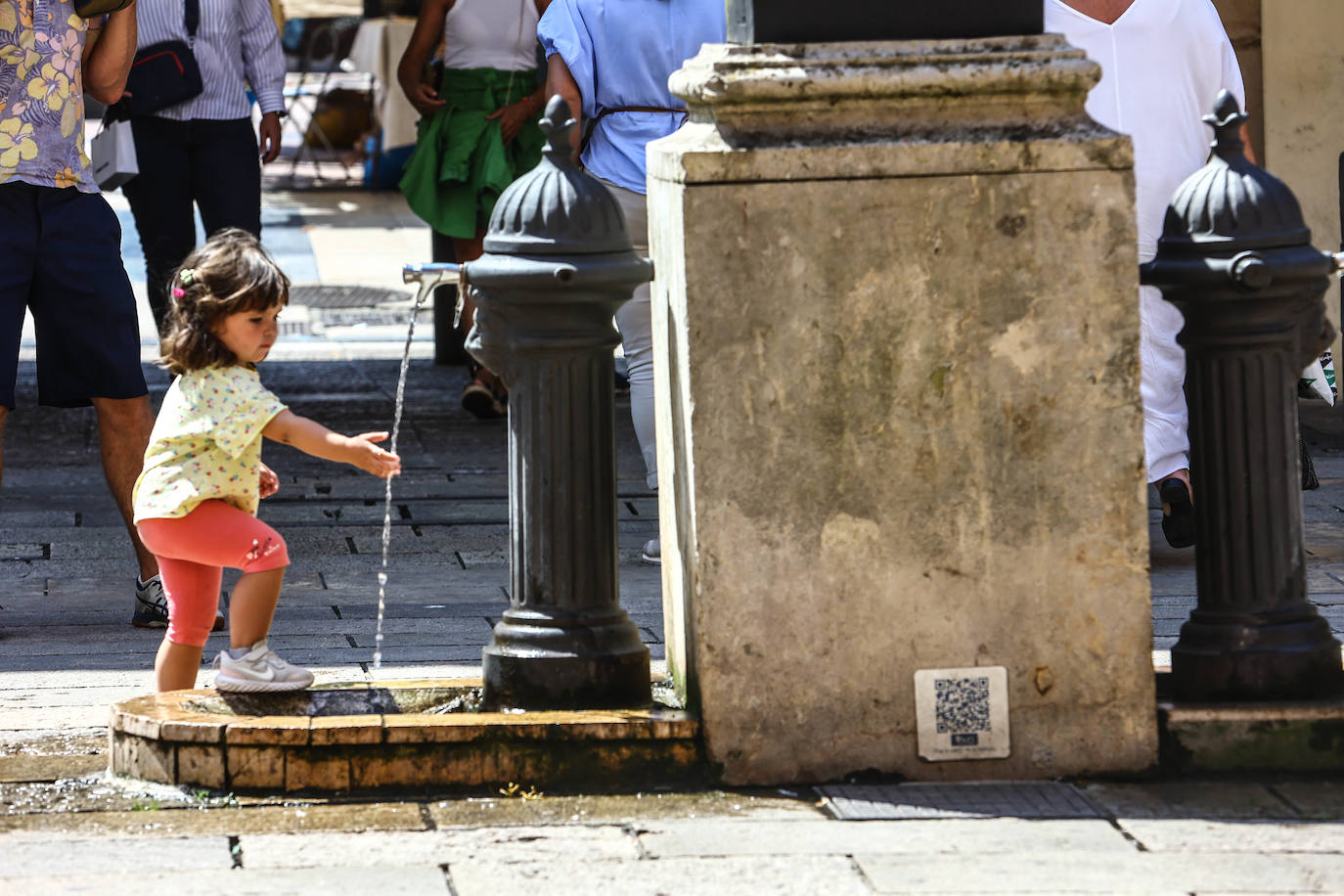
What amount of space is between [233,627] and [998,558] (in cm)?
151

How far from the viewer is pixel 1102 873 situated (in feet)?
11.0

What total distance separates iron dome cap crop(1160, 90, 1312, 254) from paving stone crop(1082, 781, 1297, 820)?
99 centimetres

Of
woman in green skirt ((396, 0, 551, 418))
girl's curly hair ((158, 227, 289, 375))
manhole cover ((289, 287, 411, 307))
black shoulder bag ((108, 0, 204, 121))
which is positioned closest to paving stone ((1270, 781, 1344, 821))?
girl's curly hair ((158, 227, 289, 375))

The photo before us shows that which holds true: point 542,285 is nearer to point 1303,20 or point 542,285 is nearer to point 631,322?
point 631,322

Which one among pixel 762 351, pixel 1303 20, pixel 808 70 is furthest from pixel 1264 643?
pixel 1303 20

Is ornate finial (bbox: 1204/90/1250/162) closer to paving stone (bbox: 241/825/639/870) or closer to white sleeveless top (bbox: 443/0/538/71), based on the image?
paving stone (bbox: 241/825/639/870)

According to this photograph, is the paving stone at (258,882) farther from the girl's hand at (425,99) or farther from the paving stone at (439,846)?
the girl's hand at (425,99)

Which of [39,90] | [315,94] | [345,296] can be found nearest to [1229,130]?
[39,90]

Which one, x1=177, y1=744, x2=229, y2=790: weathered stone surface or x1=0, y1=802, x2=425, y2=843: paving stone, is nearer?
x1=0, y1=802, x2=425, y2=843: paving stone

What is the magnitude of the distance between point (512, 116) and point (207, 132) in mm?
1337

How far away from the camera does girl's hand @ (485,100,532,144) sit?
8.45 metres

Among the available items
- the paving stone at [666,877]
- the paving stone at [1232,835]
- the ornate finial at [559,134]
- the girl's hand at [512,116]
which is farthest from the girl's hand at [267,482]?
the girl's hand at [512,116]

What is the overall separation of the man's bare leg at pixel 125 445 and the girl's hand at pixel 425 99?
132 inches

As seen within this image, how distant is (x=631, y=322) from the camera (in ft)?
20.4
